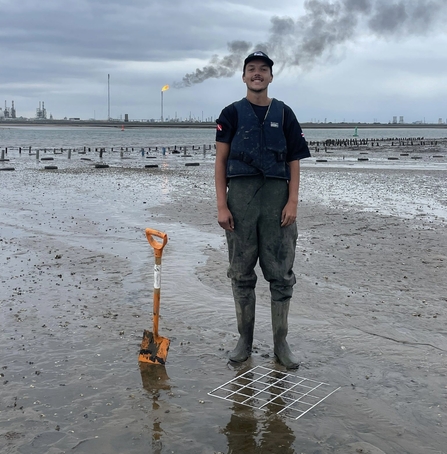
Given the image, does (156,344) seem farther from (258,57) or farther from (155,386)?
(258,57)

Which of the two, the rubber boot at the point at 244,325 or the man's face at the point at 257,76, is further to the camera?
the rubber boot at the point at 244,325

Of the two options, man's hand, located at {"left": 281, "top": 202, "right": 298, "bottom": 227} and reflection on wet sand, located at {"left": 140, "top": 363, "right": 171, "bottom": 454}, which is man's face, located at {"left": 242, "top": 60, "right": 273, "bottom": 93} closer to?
man's hand, located at {"left": 281, "top": 202, "right": 298, "bottom": 227}

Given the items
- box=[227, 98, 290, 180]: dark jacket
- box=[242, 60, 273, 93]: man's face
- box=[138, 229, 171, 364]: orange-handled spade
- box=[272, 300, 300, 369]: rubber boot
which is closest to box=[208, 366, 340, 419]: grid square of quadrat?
Result: box=[272, 300, 300, 369]: rubber boot

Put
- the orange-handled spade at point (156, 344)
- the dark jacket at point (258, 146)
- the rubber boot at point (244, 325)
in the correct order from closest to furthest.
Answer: the dark jacket at point (258, 146), the orange-handled spade at point (156, 344), the rubber boot at point (244, 325)

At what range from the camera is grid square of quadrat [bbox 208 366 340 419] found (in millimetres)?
4160

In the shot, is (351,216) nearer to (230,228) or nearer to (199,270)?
(199,270)

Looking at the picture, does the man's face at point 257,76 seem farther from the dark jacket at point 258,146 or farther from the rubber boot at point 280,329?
the rubber boot at point 280,329

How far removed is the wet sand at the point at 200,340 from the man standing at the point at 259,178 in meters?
0.73

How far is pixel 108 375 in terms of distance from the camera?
463 centimetres

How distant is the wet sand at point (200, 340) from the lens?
3786 millimetres

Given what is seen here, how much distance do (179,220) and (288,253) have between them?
8.35m

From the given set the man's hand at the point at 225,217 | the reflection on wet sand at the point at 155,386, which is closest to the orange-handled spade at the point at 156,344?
the reflection on wet sand at the point at 155,386

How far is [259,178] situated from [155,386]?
177cm

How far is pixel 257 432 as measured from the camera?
3795 mm
